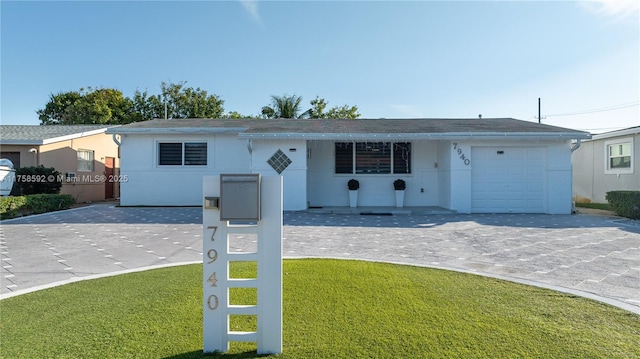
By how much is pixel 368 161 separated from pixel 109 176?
14088 millimetres

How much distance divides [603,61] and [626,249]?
10.5 metres

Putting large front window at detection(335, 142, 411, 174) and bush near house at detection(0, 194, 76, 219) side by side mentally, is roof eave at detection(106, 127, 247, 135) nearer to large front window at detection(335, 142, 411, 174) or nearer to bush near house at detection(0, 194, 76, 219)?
bush near house at detection(0, 194, 76, 219)

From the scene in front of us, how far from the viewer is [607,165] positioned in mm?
15062

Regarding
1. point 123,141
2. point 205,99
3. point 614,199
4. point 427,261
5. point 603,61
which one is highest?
point 205,99

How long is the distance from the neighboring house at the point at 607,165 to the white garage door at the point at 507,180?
5.33m

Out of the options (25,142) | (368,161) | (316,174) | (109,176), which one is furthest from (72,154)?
(368,161)


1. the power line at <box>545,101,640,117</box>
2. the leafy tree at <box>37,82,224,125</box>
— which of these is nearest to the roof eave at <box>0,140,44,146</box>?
the leafy tree at <box>37,82,224,125</box>

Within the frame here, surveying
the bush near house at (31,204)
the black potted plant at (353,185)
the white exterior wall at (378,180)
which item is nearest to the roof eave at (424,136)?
the white exterior wall at (378,180)

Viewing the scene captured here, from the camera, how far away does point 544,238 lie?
24.5 feet

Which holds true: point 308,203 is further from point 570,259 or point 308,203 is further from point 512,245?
point 570,259

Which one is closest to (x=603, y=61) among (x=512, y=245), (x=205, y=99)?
(x=512, y=245)

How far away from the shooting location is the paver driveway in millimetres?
4848

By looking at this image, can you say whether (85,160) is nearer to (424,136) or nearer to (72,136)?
(72,136)

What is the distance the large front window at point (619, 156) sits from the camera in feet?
45.7
